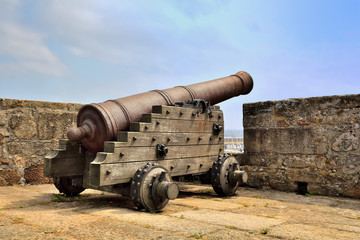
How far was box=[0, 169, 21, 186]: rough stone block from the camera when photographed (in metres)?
6.05

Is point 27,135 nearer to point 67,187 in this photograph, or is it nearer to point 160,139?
point 67,187

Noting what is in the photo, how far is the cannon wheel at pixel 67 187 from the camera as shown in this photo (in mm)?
5113

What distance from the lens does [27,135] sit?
637 cm

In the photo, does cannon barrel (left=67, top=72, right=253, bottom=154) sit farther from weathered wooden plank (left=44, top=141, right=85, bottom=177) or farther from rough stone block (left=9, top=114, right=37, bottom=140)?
rough stone block (left=9, top=114, right=37, bottom=140)

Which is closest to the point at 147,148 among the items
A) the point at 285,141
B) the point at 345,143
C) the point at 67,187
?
the point at 67,187

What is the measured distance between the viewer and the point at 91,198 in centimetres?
515

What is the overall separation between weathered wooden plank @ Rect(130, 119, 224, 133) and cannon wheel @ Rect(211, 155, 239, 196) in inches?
21.3

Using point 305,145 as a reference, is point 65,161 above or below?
below

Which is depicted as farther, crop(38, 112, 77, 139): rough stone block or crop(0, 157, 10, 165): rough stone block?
crop(38, 112, 77, 139): rough stone block

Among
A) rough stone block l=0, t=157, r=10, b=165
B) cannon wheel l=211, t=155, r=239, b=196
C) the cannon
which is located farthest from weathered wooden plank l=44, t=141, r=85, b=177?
cannon wheel l=211, t=155, r=239, b=196

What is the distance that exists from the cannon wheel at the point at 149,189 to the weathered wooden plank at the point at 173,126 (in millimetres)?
530

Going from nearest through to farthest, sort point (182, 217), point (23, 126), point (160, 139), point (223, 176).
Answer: point (182, 217)
point (160, 139)
point (223, 176)
point (23, 126)

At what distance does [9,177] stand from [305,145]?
511 cm

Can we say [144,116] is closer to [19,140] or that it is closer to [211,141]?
[211,141]
